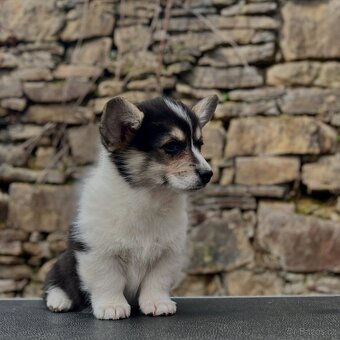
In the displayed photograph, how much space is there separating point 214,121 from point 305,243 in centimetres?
76

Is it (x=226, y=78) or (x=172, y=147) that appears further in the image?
(x=226, y=78)

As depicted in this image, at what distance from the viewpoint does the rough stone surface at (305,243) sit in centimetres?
292

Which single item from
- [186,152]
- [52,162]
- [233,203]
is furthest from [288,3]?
[186,152]

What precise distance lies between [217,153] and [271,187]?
320 millimetres

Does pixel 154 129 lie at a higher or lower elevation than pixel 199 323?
higher

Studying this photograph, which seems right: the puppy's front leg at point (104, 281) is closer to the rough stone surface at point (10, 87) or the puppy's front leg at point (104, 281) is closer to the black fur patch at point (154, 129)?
the black fur patch at point (154, 129)

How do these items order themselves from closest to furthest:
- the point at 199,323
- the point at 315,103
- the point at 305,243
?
the point at 199,323 < the point at 305,243 < the point at 315,103

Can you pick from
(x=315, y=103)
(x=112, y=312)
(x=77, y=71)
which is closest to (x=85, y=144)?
(x=77, y=71)

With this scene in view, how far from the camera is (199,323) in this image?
1.55 metres

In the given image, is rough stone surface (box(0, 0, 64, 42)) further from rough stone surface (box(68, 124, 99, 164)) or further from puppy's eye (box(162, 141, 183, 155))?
puppy's eye (box(162, 141, 183, 155))

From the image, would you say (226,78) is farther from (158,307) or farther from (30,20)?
(158,307)

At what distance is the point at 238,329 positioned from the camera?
1.47 m

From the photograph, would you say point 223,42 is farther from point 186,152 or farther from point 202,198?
point 186,152

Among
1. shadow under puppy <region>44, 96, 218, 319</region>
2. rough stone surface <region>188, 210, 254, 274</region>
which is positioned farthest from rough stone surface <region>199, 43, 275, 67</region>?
shadow under puppy <region>44, 96, 218, 319</region>
